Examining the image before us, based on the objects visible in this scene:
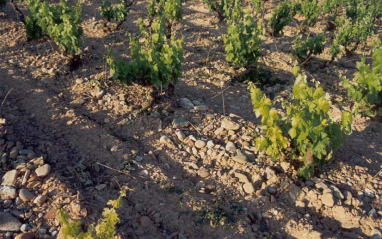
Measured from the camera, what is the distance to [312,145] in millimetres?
4555

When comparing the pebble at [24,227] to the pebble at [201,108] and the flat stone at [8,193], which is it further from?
the pebble at [201,108]

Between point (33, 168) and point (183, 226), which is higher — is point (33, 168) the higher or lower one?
the higher one

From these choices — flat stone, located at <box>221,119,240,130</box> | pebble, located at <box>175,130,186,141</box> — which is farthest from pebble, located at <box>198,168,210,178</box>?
flat stone, located at <box>221,119,240,130</box>

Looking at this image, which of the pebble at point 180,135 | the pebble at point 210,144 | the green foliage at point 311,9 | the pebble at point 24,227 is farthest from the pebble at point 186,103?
the green foliage at point 311,9

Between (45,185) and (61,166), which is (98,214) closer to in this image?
(45,185)

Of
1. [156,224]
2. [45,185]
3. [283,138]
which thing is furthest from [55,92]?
[283,138]

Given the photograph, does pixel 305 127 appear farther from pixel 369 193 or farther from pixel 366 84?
pixel 366 84

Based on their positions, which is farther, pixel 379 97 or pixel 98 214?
pixel 379 97

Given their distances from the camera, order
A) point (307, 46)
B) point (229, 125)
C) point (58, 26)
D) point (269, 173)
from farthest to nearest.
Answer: point (307, 46) → point (58, 26) → point (229, 125) → point (269, 173)

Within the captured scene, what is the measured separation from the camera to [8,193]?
4332mm

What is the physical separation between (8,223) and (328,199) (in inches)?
153

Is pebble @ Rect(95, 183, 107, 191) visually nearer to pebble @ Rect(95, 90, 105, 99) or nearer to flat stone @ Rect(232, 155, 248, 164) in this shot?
flat stone @ Rect(232, 155, 248, 164)

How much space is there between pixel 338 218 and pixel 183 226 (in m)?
1.96

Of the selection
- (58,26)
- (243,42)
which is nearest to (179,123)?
(243,42)
